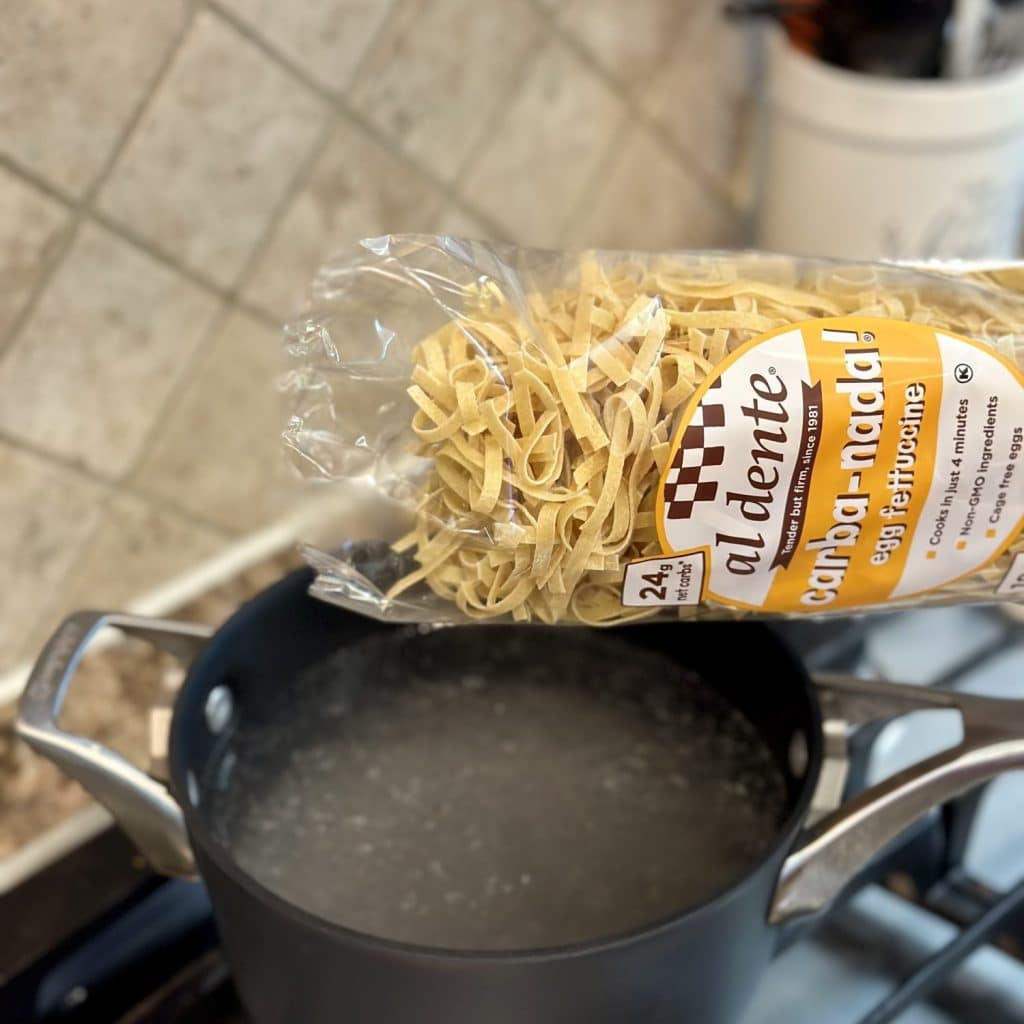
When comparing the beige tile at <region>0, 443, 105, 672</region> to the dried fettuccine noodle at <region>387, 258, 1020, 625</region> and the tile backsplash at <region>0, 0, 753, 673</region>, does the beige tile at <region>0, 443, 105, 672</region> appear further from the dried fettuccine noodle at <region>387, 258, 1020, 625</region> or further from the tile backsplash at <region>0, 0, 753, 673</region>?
the dried fettuccine noodle at <region>387, 258, 1020, 625</region>

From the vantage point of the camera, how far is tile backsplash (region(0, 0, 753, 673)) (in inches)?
20.6

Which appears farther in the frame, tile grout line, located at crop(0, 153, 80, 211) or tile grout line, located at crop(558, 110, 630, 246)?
tile grout line, located at crop(558, 110, 630, 246)

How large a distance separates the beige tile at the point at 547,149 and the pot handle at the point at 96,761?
382mm

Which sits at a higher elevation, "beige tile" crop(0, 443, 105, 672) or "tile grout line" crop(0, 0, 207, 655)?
"tile grout line" crop(0, 0, 207, 655)

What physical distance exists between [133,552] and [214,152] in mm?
228

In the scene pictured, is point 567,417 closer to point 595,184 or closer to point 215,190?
point 215,190

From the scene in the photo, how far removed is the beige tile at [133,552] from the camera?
0.63m

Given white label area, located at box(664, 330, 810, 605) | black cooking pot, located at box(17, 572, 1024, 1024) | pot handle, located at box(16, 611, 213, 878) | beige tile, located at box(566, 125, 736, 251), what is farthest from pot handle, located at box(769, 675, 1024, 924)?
beige tile, located at box(566, 125, 736, 251)

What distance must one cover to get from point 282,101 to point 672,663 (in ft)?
1.12

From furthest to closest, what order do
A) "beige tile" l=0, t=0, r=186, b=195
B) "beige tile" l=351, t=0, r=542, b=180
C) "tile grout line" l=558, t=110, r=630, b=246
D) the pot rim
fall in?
"tile grout line" l=558, t=110, r=630, b=246, "beige tile" l=351, t=0, r=542, b=180, "beige tile" l=0, t=0, r=186, b=195, the pot rim

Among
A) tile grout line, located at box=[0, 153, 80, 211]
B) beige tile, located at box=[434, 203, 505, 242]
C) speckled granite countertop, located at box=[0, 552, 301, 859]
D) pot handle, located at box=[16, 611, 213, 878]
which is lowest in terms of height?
speckled granite countertop, located at box=[0, 552, 301, 859]

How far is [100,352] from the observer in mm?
574

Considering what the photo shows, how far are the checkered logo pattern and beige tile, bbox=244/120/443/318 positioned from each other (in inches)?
12.4

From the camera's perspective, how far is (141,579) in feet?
2.17
